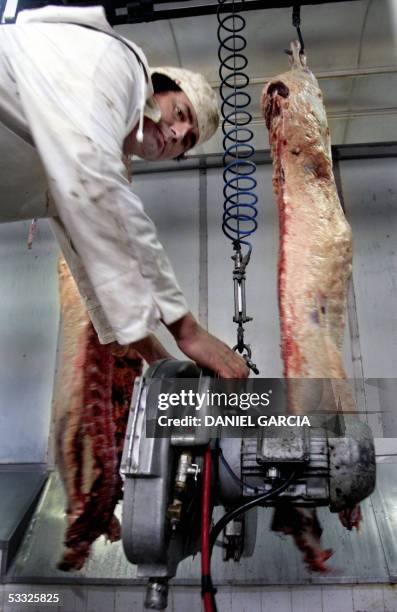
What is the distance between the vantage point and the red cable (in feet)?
2.77

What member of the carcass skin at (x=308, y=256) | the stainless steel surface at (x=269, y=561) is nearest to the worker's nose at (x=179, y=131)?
the carcass skin at (x=308, y=256)

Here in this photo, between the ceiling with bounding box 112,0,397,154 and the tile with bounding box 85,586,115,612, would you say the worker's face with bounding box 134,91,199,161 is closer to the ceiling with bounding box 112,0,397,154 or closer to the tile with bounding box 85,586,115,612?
the ceiling with bounding box 112,0,397,154

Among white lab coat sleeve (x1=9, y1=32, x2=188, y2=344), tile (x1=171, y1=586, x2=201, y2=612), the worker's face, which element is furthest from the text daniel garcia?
tile (x1=171, y1=586, x2=201, y2=612)

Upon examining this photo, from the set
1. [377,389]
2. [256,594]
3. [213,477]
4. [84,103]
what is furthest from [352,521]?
[84,103]

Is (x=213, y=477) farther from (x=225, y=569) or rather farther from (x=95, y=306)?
(x=225, y=569)

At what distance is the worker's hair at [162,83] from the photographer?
3.77 ft

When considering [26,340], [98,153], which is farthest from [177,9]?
[26,340]

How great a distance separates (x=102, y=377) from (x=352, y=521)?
2.53 feet

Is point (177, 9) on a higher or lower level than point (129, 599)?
higher

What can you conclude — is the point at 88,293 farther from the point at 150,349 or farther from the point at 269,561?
the point at 269,561

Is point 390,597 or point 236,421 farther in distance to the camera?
point 390,597

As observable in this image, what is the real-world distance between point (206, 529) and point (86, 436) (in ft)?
2.31

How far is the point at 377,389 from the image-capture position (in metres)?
1.40

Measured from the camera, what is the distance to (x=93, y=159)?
0.84 m
